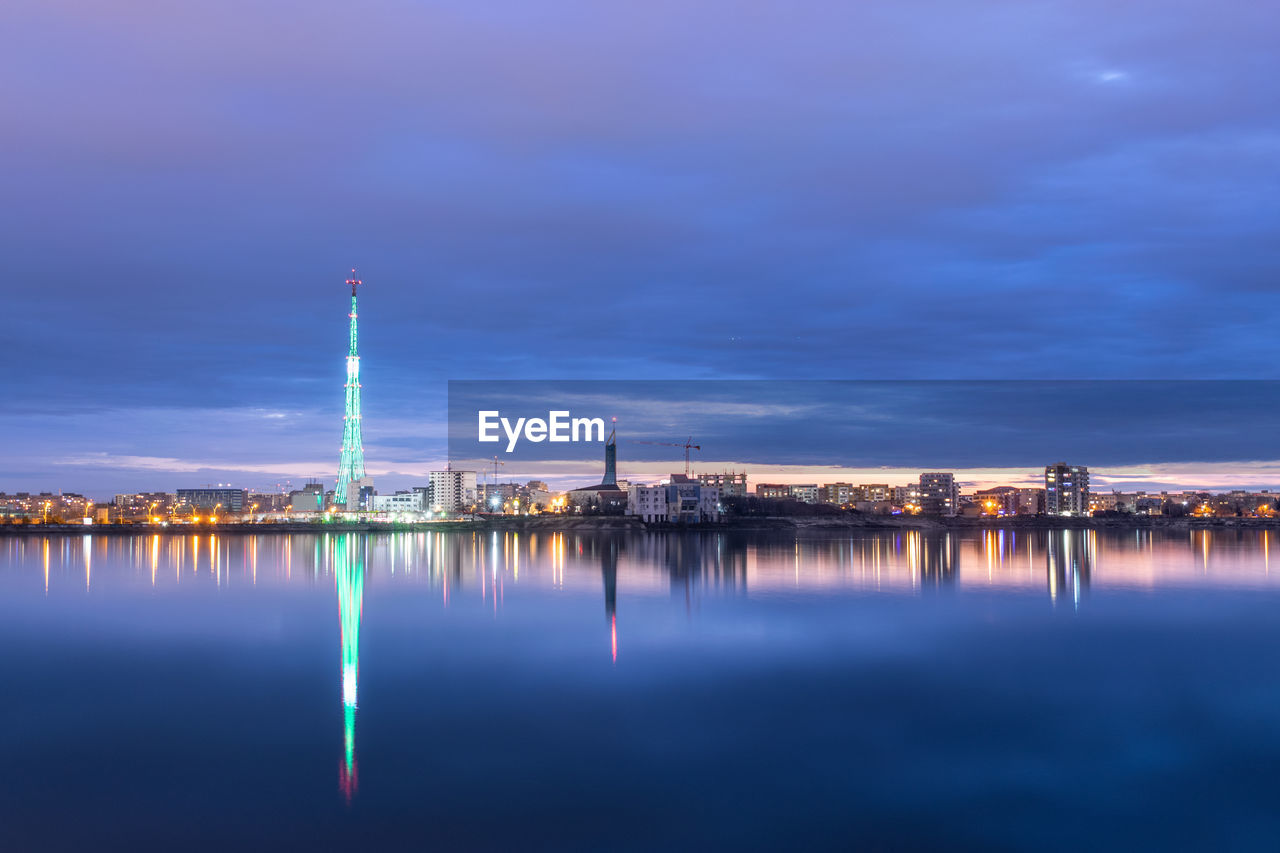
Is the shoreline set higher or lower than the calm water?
lower

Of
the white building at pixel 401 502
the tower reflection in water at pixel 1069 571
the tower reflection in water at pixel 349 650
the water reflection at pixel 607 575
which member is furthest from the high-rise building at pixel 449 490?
the tower reflection in water at pixel 1069 571

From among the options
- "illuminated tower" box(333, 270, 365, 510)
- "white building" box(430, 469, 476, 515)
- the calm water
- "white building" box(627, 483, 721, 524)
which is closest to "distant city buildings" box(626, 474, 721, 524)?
"white building" box(627, 483, 721, 524)

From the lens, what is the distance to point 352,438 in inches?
4045

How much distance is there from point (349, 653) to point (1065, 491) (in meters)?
166

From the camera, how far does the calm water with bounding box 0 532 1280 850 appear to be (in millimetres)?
8562

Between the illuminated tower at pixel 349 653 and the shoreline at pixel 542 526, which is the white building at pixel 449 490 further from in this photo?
the illuminated tower at pixel 349 653

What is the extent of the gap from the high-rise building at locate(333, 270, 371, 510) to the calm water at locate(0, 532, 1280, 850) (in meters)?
74.5

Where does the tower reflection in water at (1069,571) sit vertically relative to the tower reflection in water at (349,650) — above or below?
below

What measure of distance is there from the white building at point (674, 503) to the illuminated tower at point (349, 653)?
198 ft

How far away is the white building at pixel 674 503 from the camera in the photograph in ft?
334

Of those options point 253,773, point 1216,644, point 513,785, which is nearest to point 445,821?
point 513,785

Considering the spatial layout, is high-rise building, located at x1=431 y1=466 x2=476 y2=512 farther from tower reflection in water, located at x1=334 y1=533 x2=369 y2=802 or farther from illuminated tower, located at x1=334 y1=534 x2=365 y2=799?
illuminated tower, located at x1=334 y1=534 x2=365 y2=799

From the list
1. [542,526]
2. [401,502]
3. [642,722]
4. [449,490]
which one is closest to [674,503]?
[542,526]

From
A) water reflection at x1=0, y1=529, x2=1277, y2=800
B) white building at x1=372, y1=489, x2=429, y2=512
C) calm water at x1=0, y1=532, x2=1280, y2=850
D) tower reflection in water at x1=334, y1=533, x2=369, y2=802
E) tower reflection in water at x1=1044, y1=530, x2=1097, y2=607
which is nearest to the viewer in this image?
calm water at x1=0, y1=532, x2=1280, y2=850
